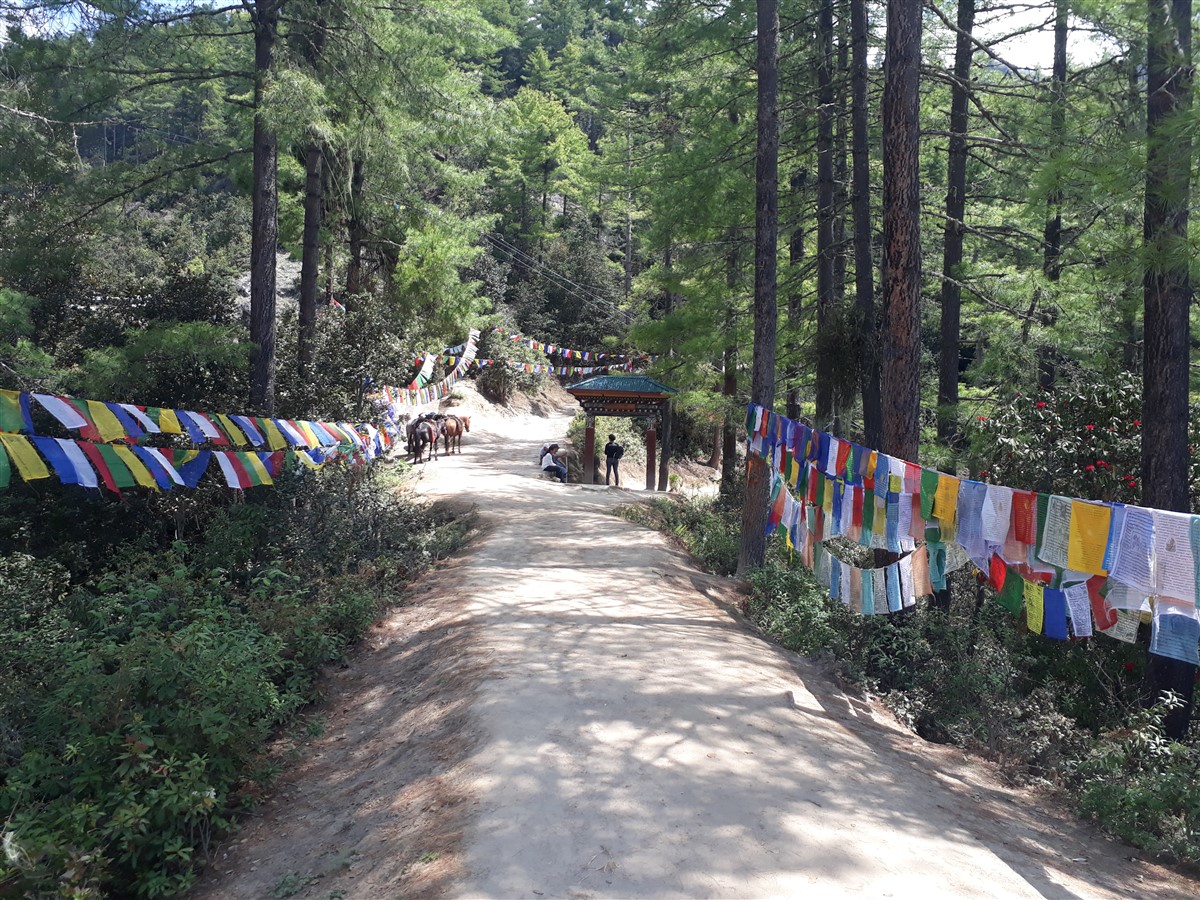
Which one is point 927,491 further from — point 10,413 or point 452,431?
point 452,431

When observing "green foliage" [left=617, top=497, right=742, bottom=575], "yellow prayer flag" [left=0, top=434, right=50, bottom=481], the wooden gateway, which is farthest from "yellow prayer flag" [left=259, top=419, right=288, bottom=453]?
the wooden gateway

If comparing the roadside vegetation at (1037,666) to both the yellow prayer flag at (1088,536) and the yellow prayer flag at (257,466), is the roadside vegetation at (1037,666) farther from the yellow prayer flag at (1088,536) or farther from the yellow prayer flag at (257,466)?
the yellow prayer flag at (257,466)

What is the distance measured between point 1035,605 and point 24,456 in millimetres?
8687

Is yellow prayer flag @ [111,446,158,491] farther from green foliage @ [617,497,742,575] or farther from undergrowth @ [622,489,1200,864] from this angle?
green foliage @ [617,497,742,575]

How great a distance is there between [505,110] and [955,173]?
7.88 meters

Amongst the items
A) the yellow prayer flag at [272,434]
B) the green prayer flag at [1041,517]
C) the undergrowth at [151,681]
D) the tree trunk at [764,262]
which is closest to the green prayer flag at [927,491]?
the green prayer flag at [1041,517]

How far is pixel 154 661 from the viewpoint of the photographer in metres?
6.58

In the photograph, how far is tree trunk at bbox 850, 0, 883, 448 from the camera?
12711 millimetres

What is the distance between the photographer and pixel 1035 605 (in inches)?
262

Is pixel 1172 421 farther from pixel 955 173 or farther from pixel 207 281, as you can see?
pixel 207 281

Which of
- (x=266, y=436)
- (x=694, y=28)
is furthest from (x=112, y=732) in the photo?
(x=694, y=28)

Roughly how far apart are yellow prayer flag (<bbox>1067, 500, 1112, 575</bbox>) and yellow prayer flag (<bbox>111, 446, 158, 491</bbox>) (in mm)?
8725

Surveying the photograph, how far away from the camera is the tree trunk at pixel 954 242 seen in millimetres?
14055

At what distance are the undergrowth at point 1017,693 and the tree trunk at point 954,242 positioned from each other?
4.49 m
